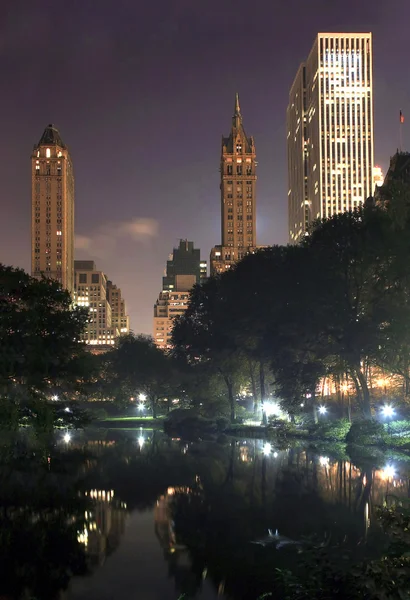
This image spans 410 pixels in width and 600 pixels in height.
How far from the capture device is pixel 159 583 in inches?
625

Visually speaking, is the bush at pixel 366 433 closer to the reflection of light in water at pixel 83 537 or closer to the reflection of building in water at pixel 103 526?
the reflection of building in water at pixel 103 526

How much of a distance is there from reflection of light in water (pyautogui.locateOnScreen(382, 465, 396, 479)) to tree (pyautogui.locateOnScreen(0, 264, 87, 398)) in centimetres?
1737

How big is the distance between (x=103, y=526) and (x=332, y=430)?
40105 mm

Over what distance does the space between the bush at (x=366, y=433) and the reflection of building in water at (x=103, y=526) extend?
26674 mm

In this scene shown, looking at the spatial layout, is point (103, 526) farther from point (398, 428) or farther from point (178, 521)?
point (398, 428)

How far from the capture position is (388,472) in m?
33.8

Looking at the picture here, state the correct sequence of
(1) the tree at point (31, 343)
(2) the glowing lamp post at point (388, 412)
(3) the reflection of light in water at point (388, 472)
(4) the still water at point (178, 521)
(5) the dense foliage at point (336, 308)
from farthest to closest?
(2) the glowing lamp post at point (388, 412), (5) the dense foliage at point (336, 308), (3) the reflection of light in water at point (388, 472), (1) the tree at point (31, 343), (4) the still water at point (178, 521)

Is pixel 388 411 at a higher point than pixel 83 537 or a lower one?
higher

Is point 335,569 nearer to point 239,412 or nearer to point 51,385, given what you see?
point 51,385

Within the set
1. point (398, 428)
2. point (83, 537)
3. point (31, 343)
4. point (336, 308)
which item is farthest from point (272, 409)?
point (83, 537)

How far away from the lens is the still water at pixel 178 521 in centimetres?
1588

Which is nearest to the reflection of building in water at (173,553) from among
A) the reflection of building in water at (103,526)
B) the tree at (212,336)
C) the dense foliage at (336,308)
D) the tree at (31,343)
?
the reflection of building in water at (103,526)

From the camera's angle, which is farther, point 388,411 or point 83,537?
point 388,411

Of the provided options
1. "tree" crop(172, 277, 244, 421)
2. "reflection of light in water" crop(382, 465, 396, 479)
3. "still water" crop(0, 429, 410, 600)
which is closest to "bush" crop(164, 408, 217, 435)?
"tree" crop(172, 277, 244, 421)
